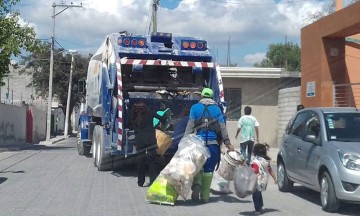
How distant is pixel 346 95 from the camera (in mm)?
18297

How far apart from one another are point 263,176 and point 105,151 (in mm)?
6239

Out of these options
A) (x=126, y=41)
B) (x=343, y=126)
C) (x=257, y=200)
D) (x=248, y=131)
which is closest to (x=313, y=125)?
(x=343, y=126)

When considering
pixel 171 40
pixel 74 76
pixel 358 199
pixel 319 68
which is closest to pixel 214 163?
A: pixel 358 199

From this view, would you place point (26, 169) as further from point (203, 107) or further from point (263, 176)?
point (263, 176)

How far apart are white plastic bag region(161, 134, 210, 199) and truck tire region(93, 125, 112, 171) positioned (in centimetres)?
523

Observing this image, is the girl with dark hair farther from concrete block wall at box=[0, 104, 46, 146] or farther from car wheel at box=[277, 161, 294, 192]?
concrete block wall at box=[0, 104, 46, 146]

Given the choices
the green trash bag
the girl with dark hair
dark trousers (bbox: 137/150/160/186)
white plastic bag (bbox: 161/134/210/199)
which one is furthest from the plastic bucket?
dark trousers (bbox: 137/150/160/186)

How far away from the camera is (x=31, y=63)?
182 feet

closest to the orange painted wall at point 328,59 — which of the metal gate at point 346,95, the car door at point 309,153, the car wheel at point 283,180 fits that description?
the metal gate at point 346,95

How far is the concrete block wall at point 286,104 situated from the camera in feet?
74.2

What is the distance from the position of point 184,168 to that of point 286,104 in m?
15.2

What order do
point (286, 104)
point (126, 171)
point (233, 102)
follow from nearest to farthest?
point (126, 171) < point (286, 104) < point (233, 102)

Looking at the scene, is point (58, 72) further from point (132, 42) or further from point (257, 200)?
point (257, 200)

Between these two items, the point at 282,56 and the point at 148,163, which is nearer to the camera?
the point at 148,163
